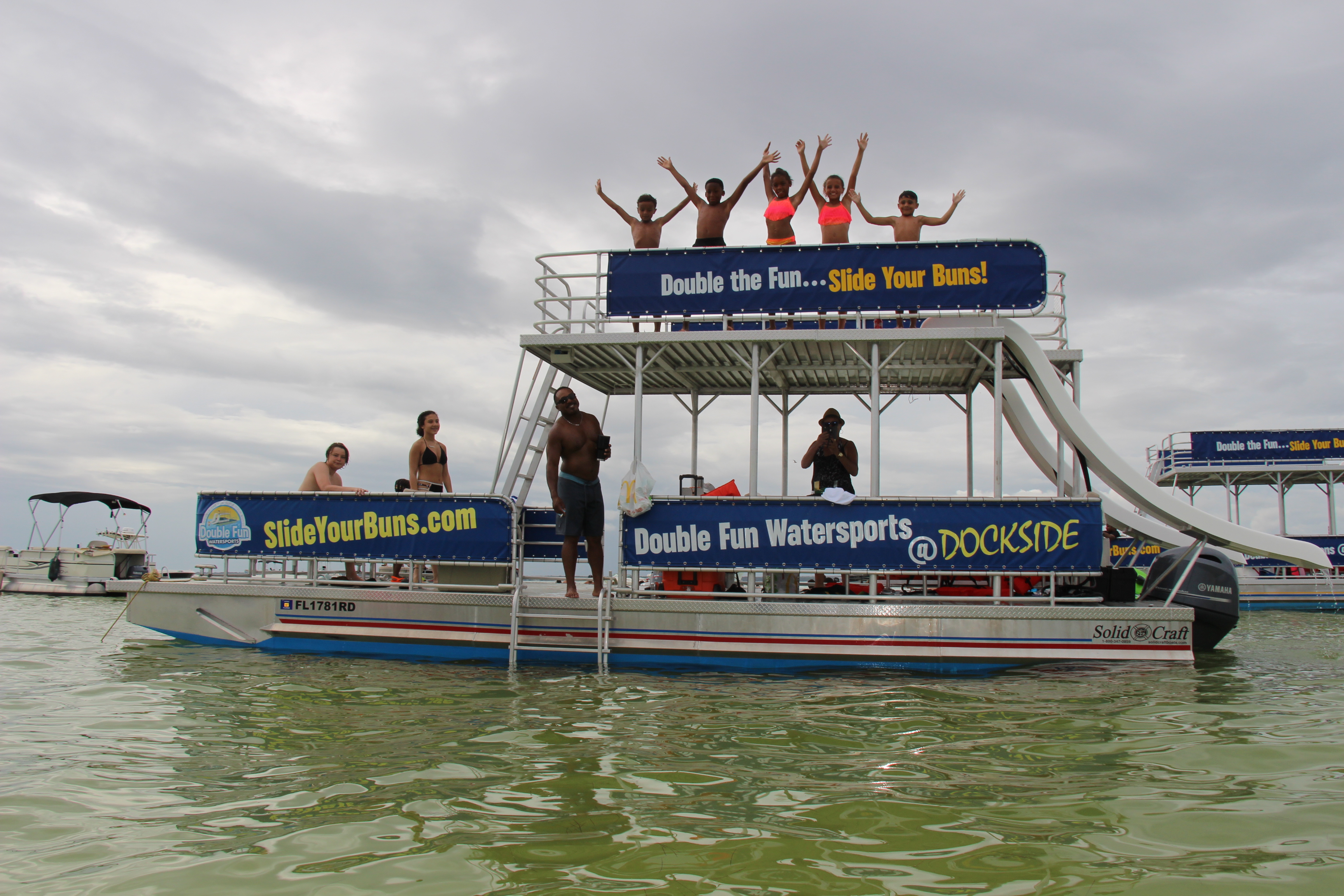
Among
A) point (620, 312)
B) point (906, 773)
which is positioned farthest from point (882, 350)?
point (906, 773)

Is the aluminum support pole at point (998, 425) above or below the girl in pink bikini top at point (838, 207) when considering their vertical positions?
below

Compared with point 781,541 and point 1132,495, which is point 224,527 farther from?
point 1132,495

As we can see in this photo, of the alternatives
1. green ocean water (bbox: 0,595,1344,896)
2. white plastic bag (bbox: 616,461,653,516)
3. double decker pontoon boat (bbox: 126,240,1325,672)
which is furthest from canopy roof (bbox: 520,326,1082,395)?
green ocean water (bbox: 0,595,1344,896)

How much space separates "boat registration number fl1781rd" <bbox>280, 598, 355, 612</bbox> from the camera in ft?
28.5

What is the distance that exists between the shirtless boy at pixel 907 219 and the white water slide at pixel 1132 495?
5.15 ft

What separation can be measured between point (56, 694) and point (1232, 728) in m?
8.46

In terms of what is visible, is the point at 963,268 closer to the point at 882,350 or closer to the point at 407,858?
the point at 882,350

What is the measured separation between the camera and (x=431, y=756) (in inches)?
176

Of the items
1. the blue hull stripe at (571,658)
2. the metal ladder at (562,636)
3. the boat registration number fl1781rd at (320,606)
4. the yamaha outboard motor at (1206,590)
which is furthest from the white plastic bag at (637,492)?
the yamaha outboard motor at (1206,590)

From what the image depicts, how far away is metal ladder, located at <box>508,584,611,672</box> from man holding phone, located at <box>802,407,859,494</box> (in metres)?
2.79

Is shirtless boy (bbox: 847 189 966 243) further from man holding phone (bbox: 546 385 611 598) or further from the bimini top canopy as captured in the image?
the bimini top canopy

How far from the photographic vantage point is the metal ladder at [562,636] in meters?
7.90

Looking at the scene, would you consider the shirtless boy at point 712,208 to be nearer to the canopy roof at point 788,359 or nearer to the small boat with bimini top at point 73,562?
the canopy roof at point 788,359

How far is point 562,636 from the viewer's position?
8227mm
